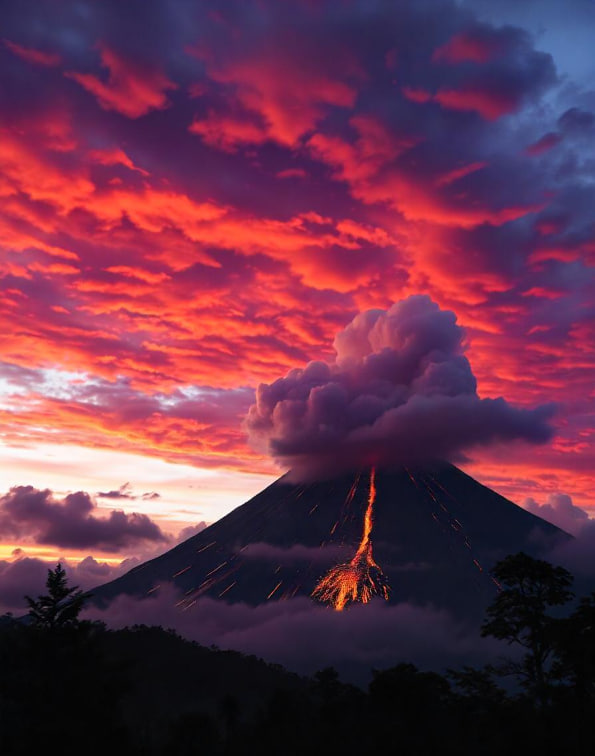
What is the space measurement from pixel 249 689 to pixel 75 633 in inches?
6459

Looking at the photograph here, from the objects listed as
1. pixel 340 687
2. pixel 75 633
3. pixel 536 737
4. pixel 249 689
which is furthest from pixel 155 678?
pixel 536 737

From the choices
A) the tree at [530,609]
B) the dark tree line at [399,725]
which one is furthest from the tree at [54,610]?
the tree at [530,609]

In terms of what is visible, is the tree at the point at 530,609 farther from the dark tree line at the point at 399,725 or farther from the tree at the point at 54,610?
the tree at the point at 54,610

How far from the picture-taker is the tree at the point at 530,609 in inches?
1527

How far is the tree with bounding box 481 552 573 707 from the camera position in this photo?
38781 mm

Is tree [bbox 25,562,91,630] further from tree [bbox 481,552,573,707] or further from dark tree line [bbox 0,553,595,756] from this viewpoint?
tree [bbox 481,552,573,707]

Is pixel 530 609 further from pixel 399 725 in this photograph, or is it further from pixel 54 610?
pixel 54 610

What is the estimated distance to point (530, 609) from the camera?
41.0m

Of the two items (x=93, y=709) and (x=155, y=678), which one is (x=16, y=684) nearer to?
(x=93, y=709)

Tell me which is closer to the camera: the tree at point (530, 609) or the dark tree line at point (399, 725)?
the dark tree line at point (399, 725)

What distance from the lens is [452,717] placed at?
61.8 metres

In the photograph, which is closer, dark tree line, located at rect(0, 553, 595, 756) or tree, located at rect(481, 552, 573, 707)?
dark tree line, located at rect(0, 553, 595, 756)

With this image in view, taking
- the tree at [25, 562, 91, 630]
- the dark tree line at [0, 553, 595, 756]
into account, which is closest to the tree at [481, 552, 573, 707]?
the dark tree line at [0, 553, 595, 756]

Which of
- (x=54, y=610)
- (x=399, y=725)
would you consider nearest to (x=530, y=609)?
(x=399, y=725)
